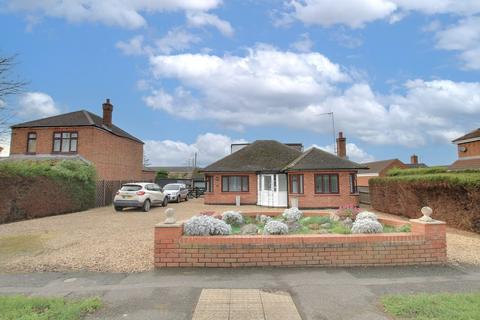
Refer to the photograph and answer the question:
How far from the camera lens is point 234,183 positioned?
2403 cm

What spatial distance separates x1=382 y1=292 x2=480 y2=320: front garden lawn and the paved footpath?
212 mm

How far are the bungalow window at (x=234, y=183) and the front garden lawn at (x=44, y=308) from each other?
773 inches

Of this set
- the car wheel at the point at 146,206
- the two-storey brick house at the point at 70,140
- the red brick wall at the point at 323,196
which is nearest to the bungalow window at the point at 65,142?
the two-storey brick house at the point at 70,140

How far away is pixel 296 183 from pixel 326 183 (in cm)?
189

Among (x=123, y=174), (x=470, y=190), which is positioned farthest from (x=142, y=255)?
(x=123, y=174)

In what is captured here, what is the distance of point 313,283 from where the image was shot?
5.00m

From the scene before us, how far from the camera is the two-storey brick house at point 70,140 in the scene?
24.0 m

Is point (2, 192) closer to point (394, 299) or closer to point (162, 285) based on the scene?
point (162, 285)

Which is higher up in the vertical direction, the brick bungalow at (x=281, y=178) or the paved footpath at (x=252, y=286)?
the brick bungalow at (x=281, y=178)

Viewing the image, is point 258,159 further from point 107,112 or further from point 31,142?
point 31,142

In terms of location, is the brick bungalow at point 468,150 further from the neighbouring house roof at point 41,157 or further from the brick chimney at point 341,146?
the neighbouring house roof at point 41,157

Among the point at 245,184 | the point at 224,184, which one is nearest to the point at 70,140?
the point at 224,184

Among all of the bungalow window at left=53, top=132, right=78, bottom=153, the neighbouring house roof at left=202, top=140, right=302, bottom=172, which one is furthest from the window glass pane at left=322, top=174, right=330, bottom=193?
the bungalow window at left=53, top=132, right=78, bottom=153

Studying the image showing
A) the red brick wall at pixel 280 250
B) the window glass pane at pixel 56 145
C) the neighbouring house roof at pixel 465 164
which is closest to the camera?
the red brick wall at pixel 280 250
